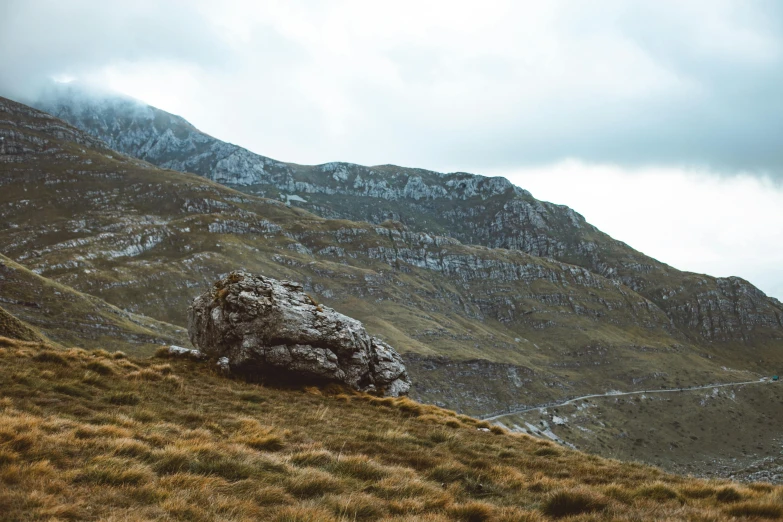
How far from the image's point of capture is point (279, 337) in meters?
26.2

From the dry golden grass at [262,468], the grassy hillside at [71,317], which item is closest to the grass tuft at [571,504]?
the dry golden grass at [262,468]

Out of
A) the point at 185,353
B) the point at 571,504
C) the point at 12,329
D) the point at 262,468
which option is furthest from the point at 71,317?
the point at 571,504

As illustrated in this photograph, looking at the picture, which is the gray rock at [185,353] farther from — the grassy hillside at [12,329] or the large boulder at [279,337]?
the grassy hillside at [12,329]

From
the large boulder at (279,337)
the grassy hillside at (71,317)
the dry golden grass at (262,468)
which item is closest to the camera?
the dry golden grass at (262,468)

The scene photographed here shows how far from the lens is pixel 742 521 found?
8438mm

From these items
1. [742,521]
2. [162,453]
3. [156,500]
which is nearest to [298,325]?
[162,453]

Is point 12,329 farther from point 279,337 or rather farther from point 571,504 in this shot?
point 571,504

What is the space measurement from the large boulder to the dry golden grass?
651 cm

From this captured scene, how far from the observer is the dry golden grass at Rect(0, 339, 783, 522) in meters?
7.71

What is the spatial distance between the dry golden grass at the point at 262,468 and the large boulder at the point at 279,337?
256 inches

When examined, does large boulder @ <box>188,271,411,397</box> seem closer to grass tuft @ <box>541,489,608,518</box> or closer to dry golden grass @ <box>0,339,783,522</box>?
dry golden grass @ <box>0,339,783,522</box>

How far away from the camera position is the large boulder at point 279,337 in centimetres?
2575

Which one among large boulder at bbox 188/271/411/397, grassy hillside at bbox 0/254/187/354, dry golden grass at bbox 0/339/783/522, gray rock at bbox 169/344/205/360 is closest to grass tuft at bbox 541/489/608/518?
dry golden grass at bbox 0/339/783/522

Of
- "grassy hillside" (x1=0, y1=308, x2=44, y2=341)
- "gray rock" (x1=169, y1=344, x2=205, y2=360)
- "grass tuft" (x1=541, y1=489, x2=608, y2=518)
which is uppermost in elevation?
"grass tuft" (x1=541, y1=489, x2=608, y2=518)
